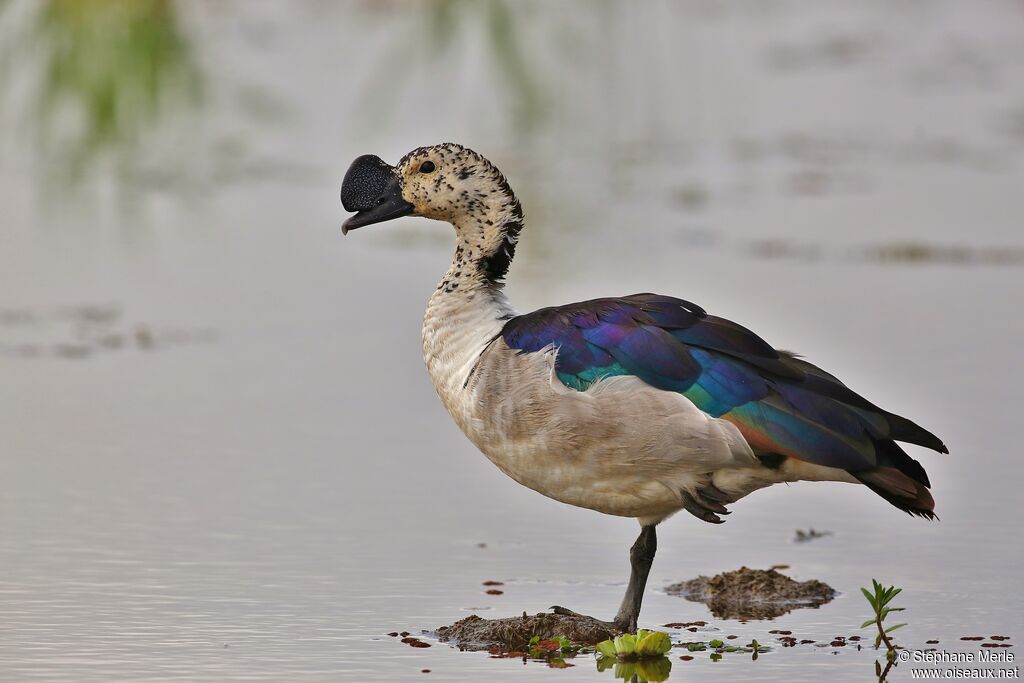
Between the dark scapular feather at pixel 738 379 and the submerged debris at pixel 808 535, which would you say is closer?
the dark scapular feather at pixel 738 379

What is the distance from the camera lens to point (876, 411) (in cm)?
659

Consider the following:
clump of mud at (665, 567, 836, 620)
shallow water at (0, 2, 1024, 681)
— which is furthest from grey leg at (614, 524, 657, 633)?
clump of mud at (665, 567, 836, 620)

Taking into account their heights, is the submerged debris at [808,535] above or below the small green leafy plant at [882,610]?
above

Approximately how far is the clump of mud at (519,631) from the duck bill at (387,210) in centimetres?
155

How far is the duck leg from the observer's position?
21.9 feet

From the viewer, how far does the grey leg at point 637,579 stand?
6699mm

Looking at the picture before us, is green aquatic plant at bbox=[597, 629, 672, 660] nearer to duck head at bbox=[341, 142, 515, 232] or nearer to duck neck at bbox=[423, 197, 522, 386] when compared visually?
duck neck at bbox=[423, 197, 522, 386]

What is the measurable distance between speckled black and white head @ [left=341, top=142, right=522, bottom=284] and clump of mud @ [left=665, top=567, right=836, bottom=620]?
1.29 metres

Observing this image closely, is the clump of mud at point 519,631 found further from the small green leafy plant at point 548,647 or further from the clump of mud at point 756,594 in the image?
the clump of mud at point 756,594

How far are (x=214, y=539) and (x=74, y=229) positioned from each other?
590 centimetres

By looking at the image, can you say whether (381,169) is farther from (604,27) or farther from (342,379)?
(604,27)
